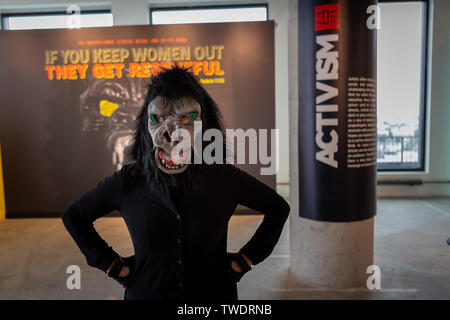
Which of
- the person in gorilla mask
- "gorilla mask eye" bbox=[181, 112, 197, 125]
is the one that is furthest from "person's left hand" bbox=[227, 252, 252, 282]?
"gorilla mask eye" bbox=[181, 112, 197, 125]

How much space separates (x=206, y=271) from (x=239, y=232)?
2888mm

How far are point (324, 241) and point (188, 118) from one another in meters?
1.82

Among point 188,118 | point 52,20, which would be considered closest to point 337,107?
point 188,118

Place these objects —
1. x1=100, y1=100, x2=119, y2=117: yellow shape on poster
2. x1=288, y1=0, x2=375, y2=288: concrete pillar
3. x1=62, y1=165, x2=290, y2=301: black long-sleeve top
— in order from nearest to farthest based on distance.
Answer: x1=62, y1=165, x2=290, y2=301: black long-sleeve top → x1=288, y1=0, x2=375, y2=288: concrete pillar → x1=100, y1=100, x2=119, y2=117: yellow shape on poster

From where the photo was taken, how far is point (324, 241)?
2.60 metres

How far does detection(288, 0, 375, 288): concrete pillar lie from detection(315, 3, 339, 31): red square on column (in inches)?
9.1

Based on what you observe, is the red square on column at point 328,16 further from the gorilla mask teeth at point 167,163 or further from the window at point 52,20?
the window at point 52,20

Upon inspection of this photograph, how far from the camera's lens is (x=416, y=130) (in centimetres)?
586

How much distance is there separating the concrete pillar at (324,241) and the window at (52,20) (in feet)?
14.6

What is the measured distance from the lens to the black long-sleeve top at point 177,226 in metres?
1.18

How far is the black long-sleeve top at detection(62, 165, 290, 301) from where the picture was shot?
3.87ft

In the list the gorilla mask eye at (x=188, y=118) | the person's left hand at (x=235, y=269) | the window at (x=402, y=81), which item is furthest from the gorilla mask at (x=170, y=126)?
the window at (x=402, y=81)

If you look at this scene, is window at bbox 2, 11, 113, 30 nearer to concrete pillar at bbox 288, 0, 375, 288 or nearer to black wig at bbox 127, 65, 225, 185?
concrete pillar at bbox 288, 0, 375, 288

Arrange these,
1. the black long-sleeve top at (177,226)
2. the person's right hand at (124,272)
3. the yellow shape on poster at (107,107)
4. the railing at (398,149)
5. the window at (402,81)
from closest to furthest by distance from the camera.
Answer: the black long-sleeve top at (177,226) < the person's right hand at (124,272) < the yellow shape on poster at (107,107) < the window at (402,81) < the railing at (398,149)
